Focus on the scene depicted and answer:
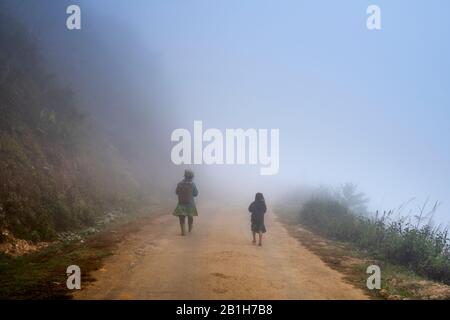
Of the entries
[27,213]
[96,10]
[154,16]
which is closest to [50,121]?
[27,213]

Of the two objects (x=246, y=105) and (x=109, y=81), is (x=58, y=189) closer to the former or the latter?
(x=109, y=81)

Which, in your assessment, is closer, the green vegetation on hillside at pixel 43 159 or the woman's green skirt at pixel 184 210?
the green vegetation on hillside at pixel 43 159

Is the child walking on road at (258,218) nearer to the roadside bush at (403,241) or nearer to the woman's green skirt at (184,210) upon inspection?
the woman's green skirt at (184,210)

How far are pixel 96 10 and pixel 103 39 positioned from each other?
6414 millimetres

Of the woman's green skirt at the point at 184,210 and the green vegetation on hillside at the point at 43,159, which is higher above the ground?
the green vegetation on hillside at the point at 43,159

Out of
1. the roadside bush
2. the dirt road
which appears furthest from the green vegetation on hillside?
the roadside bush

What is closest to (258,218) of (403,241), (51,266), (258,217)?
(258,217)

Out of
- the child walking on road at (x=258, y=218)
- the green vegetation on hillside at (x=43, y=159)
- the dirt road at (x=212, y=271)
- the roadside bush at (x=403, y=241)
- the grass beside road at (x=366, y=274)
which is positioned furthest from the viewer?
the child walking on road at (x=258, y=218)

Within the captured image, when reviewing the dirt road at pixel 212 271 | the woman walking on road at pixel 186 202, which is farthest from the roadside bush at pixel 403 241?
the woman walking on road at pixel 186 202

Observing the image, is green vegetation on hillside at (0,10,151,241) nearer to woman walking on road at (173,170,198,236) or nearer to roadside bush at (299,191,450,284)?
woman walking on road at (173,170,198,236)

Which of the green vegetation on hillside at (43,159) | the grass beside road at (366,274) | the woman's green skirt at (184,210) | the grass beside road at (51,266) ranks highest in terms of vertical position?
the green vegetation on hillside at (43,159)

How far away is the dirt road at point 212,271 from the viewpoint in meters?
7.84

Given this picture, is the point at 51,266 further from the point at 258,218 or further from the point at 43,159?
the point at 43,159

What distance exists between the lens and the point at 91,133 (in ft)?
88.8
